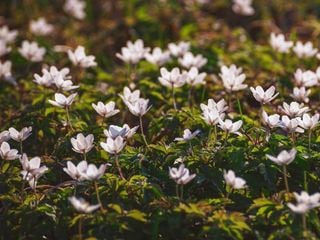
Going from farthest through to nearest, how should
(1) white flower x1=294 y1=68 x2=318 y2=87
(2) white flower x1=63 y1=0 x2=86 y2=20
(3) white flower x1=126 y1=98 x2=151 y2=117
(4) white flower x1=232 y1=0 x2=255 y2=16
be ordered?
(2) white flower x1=63 y1=0 x2=86 y2=20
(4) white flower x1=232 y1=0 x2=255 y2=16
(1) white flower x1=294 y1=68 x2=318 y2=87
(3) white flower x1=126 y1=98 x2=151 y2=117

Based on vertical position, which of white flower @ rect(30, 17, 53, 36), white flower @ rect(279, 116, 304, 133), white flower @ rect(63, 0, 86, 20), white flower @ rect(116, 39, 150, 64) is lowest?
white flower @ rect(30, 17, 53, 36)

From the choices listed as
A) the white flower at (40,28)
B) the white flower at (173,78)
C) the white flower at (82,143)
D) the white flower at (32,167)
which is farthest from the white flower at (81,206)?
the white flower at (40,28)

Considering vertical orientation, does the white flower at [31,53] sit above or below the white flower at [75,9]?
below

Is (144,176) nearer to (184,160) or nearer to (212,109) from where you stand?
(184,160)

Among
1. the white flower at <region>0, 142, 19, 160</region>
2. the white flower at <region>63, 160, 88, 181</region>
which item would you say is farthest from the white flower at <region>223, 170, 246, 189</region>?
the white flower at <region>0, 142, 19, 160</region>

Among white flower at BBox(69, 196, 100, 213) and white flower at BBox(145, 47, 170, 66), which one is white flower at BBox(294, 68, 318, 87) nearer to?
white flower at BBox(145, 47, 170, 66)

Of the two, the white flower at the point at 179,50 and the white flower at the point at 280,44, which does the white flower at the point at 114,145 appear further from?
the white flower at the point at 280,44
